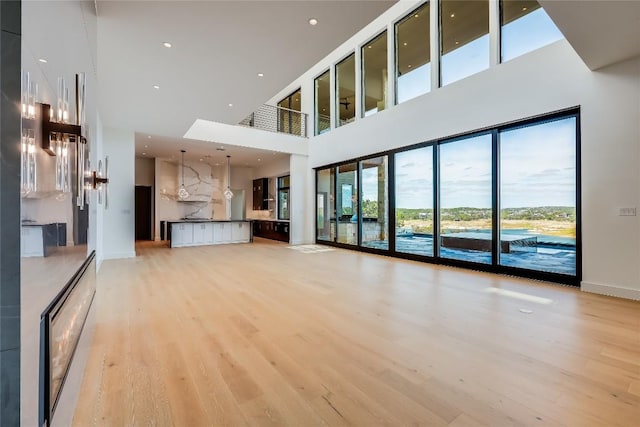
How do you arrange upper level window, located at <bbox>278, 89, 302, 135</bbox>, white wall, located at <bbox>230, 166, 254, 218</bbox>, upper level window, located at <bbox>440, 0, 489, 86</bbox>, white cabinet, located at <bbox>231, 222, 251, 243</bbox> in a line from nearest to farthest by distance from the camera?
upper level window, located at <bbox>440, 0, 489, 86</bbox>
white cabinet, located at <bbox>231, 222, 251, 243</bbox>
upper level window, located at <bbox>278, 89, 302, 135</bbox>
white wall, located at <bbox>230, 166, 254, 218</bbox>

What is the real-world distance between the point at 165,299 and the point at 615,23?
6.23 m

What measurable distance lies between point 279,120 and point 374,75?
4.55 meters

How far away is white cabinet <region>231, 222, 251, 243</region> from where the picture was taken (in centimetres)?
1082

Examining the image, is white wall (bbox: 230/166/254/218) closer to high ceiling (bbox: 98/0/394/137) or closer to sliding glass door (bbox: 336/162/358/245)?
sliding glass door (bbox: 336/162/358/245)

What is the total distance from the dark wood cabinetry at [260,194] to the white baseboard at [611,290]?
1128cm

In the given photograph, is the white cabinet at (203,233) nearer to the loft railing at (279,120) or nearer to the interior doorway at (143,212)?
the interior doorway at (143,212)

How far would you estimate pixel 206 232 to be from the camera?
33.6 ft

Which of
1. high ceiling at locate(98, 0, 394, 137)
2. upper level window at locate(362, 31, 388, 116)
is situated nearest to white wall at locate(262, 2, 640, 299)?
upper level window at locate(362, 31, 388, 116)

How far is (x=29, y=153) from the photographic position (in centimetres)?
105

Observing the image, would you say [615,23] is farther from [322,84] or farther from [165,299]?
[322,84]

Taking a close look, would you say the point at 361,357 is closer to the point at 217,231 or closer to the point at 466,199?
the point at 466,199

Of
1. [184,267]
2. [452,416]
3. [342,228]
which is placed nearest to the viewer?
[452,416]

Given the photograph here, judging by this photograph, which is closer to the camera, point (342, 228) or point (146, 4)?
point (146, 4)

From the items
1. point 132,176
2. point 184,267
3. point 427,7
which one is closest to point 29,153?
point 184,267
